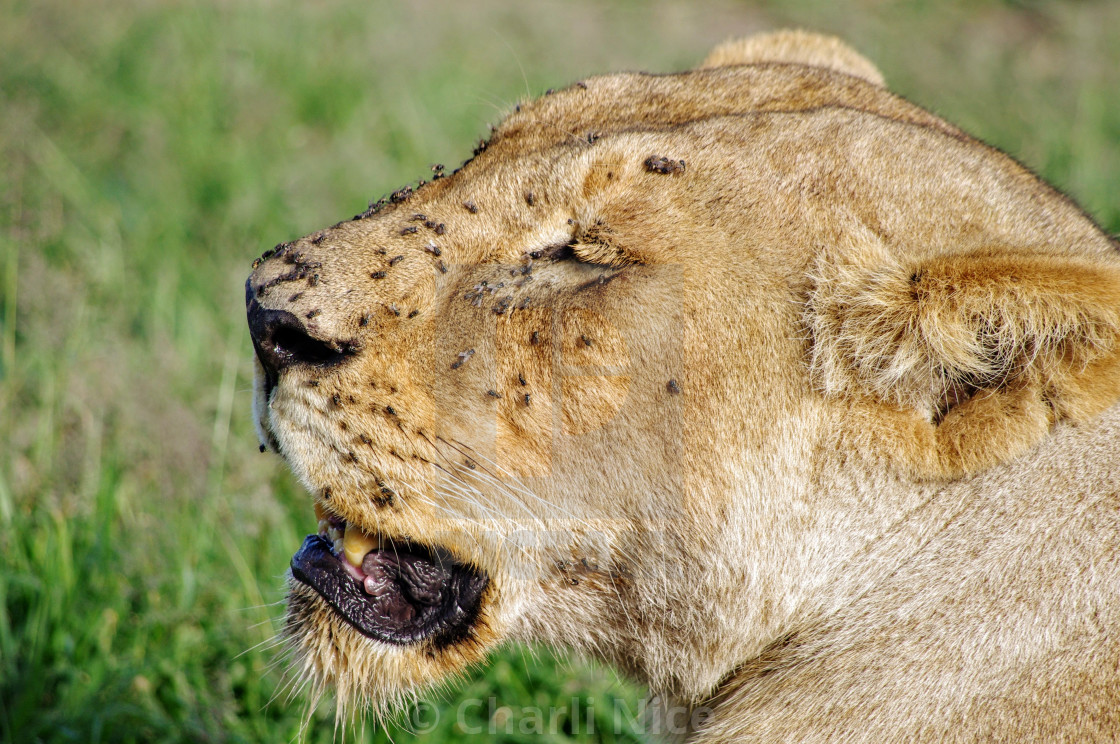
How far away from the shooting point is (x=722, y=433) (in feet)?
7.36

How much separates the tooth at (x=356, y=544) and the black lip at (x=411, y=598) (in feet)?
0.14

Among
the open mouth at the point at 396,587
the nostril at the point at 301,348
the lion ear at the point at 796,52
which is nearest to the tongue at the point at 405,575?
the open mouth at the point at 396,587

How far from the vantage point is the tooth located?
8.05 ft

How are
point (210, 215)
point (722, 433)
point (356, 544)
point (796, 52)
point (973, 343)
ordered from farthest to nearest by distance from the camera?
point (210, 215) < point (796, 52) < point (356, 544) < point (722, 433) < point (973, 343)

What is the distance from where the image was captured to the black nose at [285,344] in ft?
7.45

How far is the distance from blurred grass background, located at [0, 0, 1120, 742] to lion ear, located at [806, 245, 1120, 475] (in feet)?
4.11

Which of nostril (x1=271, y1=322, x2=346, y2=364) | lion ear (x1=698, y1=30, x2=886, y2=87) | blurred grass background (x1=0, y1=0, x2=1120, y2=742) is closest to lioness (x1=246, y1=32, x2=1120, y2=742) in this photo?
nostril (x1=271, y1=322, x2=346, y2=364)

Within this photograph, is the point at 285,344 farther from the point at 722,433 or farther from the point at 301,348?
the point at 722,433

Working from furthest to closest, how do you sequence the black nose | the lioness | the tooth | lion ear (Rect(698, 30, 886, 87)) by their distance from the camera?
1. lion ear (Rect(698, 30, 886, 87))
2. the tooth
3. the black nose
4. the lioness

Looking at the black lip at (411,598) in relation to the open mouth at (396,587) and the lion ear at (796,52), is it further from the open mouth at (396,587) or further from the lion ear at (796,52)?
the lion ear at (796,52)

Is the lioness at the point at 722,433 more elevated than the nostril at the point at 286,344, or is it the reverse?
the nostril at the point at 286,344

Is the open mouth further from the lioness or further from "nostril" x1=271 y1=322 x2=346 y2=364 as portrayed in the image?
"nostril" x1=271 y1=322 x2=346 y2=364

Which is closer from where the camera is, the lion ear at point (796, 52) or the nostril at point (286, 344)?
the nostril at point (286, 344)

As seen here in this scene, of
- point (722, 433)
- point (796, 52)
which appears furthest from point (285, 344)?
point (796, 52)
